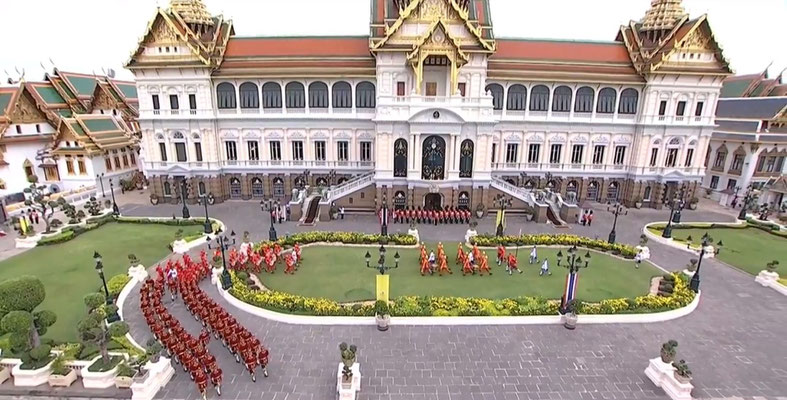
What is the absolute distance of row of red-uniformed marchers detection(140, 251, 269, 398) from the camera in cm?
1331

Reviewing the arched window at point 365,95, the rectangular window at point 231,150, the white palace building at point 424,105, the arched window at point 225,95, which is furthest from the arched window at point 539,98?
the rectangular window at point 231,150

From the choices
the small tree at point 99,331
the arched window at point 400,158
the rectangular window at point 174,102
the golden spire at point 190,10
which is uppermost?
the golden spire at point 190,10

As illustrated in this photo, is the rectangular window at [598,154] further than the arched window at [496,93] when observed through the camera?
Yes

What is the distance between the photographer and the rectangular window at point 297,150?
3825 centimetres

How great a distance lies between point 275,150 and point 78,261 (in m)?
18.5

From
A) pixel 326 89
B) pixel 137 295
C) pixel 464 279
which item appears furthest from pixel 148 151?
pixel 464 279

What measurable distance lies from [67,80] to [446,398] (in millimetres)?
56077

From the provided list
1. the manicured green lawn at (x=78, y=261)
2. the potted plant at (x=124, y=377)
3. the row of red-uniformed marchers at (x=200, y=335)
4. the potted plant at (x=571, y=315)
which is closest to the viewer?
the row of red-uniformed marchers at (x=200, y=335)

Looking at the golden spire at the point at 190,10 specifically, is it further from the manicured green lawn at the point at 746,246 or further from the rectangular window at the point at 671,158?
the rectangular window at the point at 671,158

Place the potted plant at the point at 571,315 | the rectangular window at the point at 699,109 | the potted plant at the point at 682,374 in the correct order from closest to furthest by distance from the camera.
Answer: the potted plant at the point at 682,374 < the potted plant at the point at 571,315 < the rectangular window at the point at 699,109

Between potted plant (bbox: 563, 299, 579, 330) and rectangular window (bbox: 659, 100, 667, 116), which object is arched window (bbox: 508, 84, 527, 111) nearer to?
rectangular window (bbox: 659, 100, 667, 116)

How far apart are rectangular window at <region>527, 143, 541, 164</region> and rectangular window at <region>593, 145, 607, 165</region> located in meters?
5.49

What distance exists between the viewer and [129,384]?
1345 centimetres

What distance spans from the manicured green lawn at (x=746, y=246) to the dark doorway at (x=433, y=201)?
18366mm
